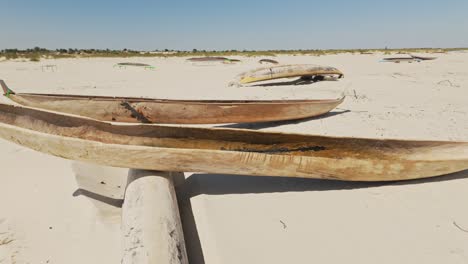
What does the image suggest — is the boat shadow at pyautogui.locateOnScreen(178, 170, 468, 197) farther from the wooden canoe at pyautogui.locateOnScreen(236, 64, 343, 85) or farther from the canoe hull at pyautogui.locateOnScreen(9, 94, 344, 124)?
the wooden canoe at pyautogui.locateOnScreen(236, 64, 343, 85)

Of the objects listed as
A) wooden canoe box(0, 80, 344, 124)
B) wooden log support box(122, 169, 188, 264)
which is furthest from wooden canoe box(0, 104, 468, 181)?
wooden canoe box(0, 80, 344, 124)

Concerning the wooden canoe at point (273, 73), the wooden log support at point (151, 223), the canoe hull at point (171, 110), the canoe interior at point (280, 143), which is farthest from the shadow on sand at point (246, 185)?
the wooden canoe at point (273, 73)

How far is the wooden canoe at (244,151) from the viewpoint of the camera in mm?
2047

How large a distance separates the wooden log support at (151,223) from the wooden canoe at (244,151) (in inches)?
5.9

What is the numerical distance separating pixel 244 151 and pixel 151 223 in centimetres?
102

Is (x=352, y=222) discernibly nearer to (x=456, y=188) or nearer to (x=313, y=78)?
(x=456, y=188)

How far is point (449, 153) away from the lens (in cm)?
237

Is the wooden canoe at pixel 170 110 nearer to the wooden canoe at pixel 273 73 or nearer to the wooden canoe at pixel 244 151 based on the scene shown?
the wooden canoe at pixel 244 151

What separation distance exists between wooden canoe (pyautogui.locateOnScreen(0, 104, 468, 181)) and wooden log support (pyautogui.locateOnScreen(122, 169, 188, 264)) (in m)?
0.15

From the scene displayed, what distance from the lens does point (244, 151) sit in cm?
233

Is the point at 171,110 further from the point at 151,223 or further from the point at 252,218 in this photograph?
the point at 151,223

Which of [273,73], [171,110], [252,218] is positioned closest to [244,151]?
[252,218]

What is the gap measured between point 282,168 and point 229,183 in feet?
1.84

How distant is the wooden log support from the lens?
134 cm
